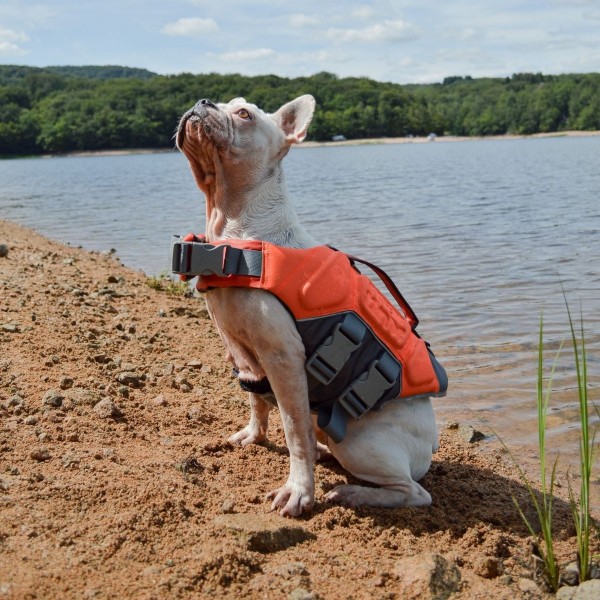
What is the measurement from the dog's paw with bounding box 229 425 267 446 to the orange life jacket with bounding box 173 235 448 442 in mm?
832

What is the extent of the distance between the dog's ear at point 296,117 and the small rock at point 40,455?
2.27 metres

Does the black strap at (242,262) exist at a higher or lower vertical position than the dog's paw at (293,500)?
higher

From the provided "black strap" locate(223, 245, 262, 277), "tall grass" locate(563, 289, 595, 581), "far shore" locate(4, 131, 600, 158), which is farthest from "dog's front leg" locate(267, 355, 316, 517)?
"far shore" locate(4, 131, 600, 158)

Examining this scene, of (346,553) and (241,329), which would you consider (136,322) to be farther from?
(346,553)

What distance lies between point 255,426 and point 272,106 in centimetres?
9142

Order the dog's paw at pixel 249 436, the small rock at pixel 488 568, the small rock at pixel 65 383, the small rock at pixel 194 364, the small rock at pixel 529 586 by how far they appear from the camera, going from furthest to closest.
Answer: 1. the small rock at pixel 194 364
2. the small rock at pixel 65 383
3. the dog's paw at pixel 249 436
4. the small rock at pixel 488 568
5. the small rock at pixel 529 586

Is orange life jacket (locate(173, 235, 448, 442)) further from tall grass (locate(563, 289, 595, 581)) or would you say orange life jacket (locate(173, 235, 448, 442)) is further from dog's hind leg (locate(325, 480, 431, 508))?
tall grass (locate(563, 289, 595, 581))

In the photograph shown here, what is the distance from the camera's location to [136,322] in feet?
26.1

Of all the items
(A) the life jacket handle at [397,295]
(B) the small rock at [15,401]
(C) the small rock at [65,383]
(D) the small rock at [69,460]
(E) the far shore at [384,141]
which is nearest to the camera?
(D) the small rock at [69,460]

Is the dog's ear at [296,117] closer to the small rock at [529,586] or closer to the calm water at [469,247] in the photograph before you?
the small rock at [529,586]

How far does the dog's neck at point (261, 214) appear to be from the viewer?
418cm

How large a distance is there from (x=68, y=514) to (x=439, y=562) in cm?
179

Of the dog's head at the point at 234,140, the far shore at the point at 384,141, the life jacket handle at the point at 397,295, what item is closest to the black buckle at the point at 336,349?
the life jacket handle at the point at 397,295

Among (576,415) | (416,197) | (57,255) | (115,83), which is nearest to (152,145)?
(115,83)
